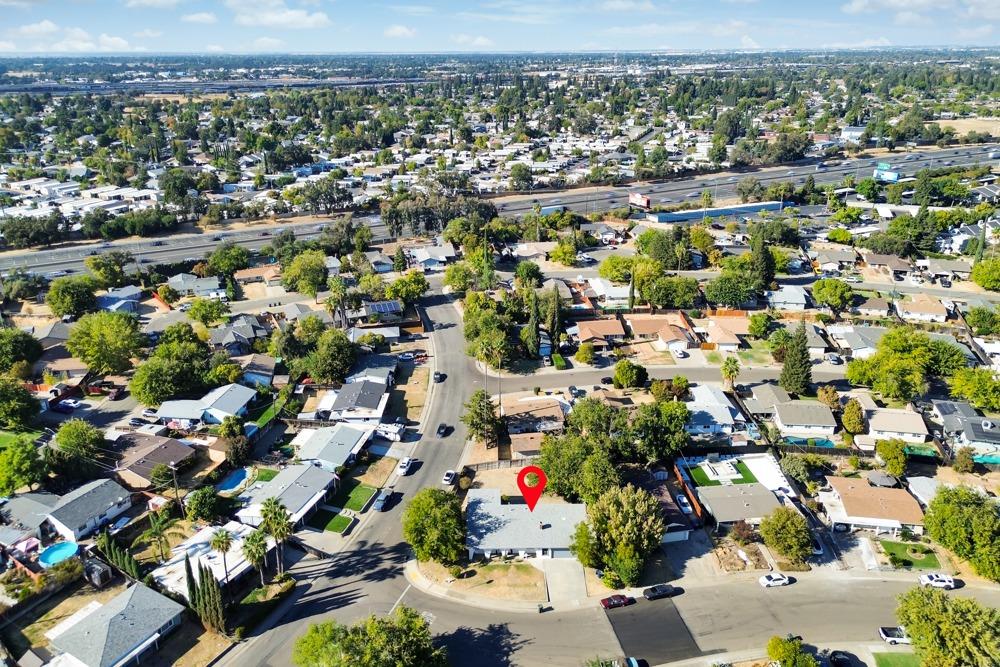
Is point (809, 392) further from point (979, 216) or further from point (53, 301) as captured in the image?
point (53, 301)

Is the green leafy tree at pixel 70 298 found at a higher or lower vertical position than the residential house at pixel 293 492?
higher

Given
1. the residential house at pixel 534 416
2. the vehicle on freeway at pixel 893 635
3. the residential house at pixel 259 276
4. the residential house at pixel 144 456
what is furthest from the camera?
the residential house at pixel 259 276

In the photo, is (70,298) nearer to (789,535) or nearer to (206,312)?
(206,312)

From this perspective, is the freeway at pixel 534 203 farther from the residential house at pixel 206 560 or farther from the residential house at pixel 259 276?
the residential house at pixel 206 560

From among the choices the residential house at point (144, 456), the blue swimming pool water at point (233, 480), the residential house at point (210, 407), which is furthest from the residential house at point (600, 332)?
the residential house at point (144, 456)

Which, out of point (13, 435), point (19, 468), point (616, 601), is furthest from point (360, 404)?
point (13, 435)

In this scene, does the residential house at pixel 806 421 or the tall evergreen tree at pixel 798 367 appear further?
the tall evergreen tree at pixel 798 367

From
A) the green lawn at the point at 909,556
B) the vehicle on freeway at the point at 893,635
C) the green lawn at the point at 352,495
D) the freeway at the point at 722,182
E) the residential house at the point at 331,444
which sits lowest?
the vehicle on freeway at the point at 893,635

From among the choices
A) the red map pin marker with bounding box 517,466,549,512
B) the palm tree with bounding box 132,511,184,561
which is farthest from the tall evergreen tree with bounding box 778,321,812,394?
the palm tree with bounding box 132,511,184,561

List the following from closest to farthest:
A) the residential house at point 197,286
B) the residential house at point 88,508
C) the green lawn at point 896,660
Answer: the green lawn at point 896,660
the residential house at point 88,508
the residential house at point 197,286
